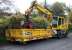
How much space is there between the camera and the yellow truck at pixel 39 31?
1325cm

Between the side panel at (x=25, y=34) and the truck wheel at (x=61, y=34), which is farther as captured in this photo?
the truck wheel at (x=61, y=34)

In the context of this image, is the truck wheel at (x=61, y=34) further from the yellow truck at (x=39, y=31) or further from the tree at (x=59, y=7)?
the tree at (x=59, y=7)

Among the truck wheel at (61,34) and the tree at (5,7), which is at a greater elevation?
the tree at (5,7)

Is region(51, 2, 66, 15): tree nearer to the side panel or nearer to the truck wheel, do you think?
the truck wheel

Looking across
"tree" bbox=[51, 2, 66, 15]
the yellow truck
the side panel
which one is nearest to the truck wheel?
the yellow truck

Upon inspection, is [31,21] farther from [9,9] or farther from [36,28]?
[9,9]

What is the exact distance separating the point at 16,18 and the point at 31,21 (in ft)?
3.85

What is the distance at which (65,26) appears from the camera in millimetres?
17906

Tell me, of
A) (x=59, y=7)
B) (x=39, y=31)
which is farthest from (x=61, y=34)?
(x=59, y=7)

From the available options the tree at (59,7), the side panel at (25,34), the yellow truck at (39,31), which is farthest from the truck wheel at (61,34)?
the tree at (59,7)

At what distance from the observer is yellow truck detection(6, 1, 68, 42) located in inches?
521

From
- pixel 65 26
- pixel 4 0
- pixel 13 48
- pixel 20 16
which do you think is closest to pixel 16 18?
pixel 20 16

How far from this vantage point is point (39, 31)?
14.3 m

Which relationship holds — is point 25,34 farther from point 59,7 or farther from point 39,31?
point 59,7
